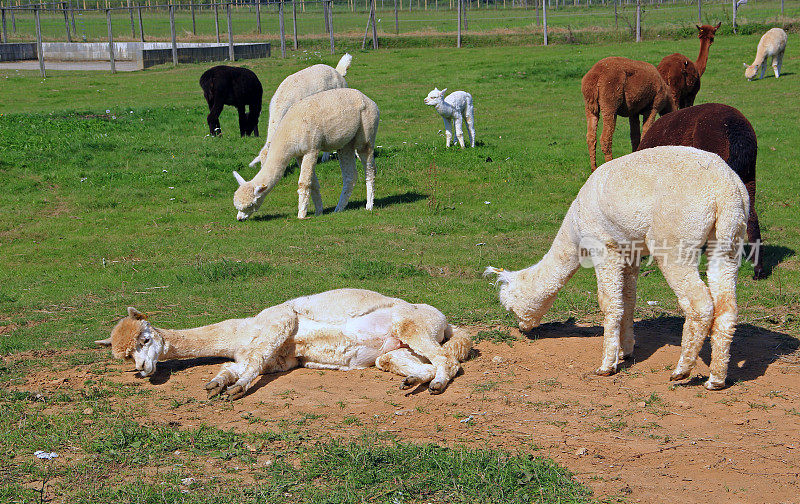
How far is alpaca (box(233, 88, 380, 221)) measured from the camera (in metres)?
13.2

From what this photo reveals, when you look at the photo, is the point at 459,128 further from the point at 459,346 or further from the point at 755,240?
the point at 459,346

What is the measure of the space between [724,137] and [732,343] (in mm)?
2913

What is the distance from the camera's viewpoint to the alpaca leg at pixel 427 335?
259 inches

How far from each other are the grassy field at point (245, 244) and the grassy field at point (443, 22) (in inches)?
575

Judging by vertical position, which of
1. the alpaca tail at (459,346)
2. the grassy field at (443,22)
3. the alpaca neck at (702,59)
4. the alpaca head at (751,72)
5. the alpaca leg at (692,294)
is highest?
the grassy field at (443,22)

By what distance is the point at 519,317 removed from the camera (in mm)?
7473

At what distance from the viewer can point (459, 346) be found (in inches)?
276

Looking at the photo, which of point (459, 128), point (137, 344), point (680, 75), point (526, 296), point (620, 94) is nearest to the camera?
point (137, 344)

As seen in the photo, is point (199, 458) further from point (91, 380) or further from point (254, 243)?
point (254, 243)

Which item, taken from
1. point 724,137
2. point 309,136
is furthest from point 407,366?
point 309,136

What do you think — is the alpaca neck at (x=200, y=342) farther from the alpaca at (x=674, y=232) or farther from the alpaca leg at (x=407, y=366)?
the alpaca at (x=674, y=232)

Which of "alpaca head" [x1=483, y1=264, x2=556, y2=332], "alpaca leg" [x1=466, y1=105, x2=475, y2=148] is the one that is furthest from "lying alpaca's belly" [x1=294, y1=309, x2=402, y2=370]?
"alpaca leg" [x1=466, y1=105, x2=475, y2=148]

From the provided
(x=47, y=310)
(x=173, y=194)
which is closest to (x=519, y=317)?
(x=47, y=310)

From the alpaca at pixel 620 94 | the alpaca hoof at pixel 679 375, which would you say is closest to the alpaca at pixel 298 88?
the alpaca at pixel 620 94
